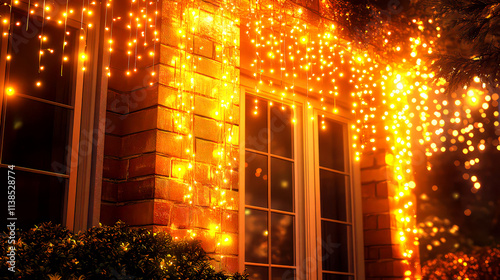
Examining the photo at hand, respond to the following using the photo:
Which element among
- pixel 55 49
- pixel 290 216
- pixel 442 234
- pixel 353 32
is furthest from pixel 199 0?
pixel 442 234

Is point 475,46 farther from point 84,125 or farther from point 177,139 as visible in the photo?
point 84,125

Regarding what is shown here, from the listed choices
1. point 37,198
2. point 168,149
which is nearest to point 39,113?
point 37,198

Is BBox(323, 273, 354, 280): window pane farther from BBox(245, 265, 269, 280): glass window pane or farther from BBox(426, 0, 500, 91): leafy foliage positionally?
BBox(426, 0, 500, 91): leafy foliage

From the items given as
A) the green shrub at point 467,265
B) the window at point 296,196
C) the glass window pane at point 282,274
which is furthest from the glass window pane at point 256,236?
the green shrub at point 467,265

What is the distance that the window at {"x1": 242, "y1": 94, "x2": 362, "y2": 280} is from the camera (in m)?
3.87

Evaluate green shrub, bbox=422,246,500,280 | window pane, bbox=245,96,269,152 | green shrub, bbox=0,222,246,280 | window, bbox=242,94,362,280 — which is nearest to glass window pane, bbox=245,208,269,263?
window, bbox=242,94,362,280

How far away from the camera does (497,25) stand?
11.3 ft

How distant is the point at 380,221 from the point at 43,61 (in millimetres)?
2836

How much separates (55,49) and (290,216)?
2.07 m

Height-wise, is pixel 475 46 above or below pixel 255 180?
above

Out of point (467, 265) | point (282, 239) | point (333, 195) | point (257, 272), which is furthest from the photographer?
point (467, 265)

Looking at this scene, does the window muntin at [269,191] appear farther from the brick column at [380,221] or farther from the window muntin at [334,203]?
the brick column at [380,221]

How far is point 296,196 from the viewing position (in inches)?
165

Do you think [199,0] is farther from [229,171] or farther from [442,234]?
[442,234]
